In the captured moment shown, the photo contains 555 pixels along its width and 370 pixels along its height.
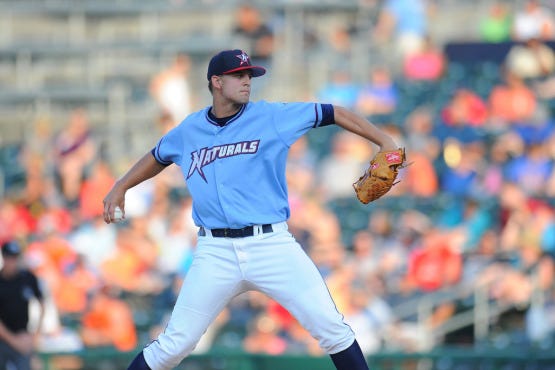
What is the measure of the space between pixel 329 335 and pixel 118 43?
37.8 feet

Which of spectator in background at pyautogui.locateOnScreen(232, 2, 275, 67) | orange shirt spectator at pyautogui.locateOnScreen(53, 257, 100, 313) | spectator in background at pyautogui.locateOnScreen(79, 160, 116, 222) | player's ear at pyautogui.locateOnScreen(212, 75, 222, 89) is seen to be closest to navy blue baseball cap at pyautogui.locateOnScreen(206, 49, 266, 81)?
player's ear at pyautogui.locateOnScreen(212, 75, 222, 89)

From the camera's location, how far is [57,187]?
14266 millimetres

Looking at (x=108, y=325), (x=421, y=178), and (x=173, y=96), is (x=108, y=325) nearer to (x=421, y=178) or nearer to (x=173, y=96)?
(x=421, y=178)

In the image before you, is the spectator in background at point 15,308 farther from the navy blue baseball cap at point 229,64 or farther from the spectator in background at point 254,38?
the spectator in background at point 254,38

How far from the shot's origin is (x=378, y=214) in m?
12.3

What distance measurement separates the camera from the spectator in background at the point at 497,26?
15.3 meters

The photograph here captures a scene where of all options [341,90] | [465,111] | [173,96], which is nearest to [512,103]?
[465,111]

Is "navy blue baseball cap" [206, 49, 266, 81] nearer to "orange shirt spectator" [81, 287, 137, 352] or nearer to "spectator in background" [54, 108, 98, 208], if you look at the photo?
"orange shirt spectator" [81, 287, 137, 352]

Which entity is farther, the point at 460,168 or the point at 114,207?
the point at 460,168

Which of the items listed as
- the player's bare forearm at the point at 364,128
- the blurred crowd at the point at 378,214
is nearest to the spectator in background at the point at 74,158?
the blurred crowd at the point at 378,214

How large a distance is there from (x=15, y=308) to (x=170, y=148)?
319 centimetres

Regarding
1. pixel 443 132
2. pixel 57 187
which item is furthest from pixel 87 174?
pixel 443 132

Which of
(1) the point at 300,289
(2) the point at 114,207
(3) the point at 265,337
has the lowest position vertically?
(3) the point at 265,337

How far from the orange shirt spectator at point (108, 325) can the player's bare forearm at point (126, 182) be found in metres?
5.14
